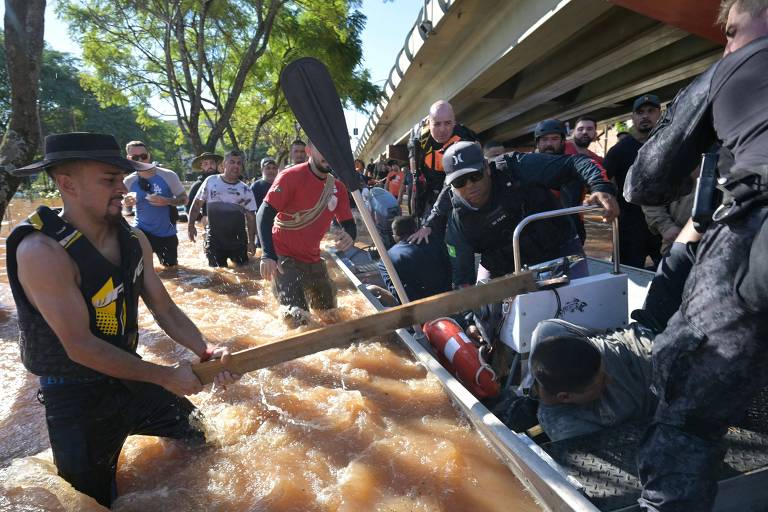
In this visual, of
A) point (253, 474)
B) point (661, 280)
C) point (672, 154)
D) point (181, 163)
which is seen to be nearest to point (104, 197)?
point (253, 474)

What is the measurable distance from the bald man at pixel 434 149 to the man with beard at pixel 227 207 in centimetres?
311

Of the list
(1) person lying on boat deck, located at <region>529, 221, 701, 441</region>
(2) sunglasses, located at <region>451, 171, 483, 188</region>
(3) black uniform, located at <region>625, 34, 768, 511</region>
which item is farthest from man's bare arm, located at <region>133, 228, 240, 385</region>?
(3) black uniform, located at <region>625, 34, 768, 511</region>

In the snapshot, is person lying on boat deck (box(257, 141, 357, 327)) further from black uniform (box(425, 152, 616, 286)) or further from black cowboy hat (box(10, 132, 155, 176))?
black cowboy hat (box(10, 132, 155, 176))

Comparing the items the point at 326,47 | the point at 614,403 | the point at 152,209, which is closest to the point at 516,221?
the point at 614,403

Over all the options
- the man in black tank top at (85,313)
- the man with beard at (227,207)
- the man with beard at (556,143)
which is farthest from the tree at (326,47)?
the man in black tank top at (85,313)

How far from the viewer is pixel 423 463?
8.57 feet

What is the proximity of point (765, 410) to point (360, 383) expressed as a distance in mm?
2551

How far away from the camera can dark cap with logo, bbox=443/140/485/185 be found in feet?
10.5

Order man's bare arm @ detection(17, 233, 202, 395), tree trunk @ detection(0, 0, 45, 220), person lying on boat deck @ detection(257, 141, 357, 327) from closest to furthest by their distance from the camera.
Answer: man's bare arm @ detection(17, 233, 202, 395), person lying on boat deck @ detection(257, 141, 357, 327), tree trunk @ detection(0, 0, 45, 220)

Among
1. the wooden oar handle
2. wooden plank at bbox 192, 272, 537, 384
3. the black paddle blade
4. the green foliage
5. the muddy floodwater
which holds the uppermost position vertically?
the green foliage

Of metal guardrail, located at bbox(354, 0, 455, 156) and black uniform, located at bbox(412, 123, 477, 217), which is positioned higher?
metal guardrail, located at bbox(354, 0, 455, 156)

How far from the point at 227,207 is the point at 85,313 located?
17.7 feet

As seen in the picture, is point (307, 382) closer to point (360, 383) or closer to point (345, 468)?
point (360, 383)

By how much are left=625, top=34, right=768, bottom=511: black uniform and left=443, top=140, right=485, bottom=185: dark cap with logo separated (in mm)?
1471
